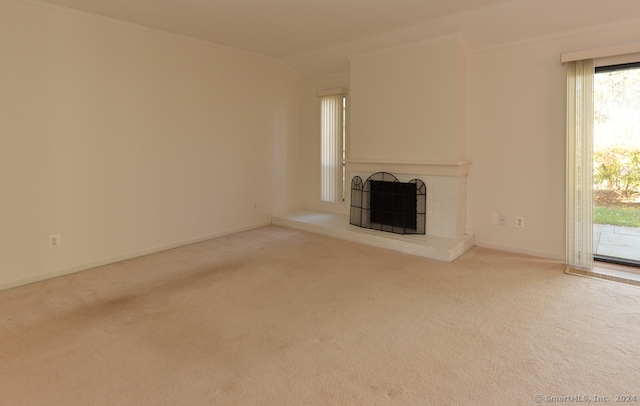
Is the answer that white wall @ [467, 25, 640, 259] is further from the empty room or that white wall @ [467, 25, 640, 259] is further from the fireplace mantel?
the fireplace mantel

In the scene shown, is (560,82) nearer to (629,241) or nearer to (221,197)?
(629,241)

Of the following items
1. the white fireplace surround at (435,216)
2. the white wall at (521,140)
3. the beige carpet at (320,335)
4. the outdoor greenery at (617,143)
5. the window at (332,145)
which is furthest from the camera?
the window at (332,145)

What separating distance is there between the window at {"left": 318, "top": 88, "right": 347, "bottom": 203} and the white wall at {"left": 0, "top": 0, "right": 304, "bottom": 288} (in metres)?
0.91

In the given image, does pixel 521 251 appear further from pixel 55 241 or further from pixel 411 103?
pixel 55 241

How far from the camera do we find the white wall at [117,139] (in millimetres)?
3139

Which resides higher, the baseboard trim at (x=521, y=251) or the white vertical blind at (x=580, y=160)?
the white vertical blind at (x=580, y=160)

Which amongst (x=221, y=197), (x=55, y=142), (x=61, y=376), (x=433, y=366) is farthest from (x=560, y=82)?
(x=55, y=142)

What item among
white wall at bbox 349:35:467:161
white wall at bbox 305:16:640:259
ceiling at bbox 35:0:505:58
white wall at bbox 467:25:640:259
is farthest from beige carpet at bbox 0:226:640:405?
ceiling at bbox 35:0:505:58

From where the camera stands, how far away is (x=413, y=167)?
14.4 ft

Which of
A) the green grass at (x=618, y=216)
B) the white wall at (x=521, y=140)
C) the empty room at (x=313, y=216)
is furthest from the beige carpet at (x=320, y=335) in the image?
the green grass at (x=618, y=216)

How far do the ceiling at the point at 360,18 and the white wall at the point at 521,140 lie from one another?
0.19 meters

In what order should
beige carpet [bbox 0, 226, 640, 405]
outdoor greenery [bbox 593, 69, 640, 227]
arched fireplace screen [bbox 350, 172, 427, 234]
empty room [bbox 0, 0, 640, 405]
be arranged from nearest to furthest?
beige carpet [bbox 0, 226, 640, 405]
empty room [bbox 0, 0, 640, 405]
outdoor greenery [bbox 593, 69, 640, 227]
arched fireplace screen [bbox 350, 172, 427, 234]

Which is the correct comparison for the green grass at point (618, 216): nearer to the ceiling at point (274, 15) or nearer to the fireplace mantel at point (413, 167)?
the fireplace mantel at point (413, 167)

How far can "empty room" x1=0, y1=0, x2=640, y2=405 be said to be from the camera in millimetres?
1961
